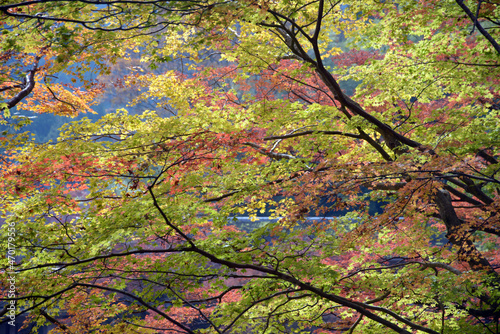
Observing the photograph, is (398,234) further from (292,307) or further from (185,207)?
(185,207)

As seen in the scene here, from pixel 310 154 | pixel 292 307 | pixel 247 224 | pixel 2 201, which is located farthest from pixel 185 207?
pixel 247 224

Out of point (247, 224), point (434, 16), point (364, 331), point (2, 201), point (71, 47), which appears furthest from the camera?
point (247, 224)

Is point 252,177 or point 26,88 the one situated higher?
point 26,88

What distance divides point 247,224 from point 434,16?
17420 millimetres

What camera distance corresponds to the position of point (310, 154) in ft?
24.1

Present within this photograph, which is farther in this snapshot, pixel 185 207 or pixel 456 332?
pixel 456 332

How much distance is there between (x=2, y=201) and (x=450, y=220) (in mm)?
8415

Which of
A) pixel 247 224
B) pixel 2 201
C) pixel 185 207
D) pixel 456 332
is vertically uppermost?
pixel 247 224

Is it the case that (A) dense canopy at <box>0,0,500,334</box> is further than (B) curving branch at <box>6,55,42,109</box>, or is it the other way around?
(B) curving branch at <box>6,55,42,109</box>

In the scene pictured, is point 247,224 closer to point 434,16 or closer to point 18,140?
point 18,140

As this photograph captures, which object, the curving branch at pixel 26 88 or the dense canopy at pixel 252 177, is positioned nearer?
the dense canopy at pixel 252 177

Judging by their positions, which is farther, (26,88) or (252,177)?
(252,177)

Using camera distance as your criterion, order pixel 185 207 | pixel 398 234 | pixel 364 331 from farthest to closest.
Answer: pixel 398 234 < pixel 364 331 < pixel 185 207

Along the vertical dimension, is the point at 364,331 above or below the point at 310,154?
below
